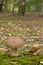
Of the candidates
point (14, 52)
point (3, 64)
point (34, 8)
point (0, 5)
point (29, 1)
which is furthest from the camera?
point (34, 8)

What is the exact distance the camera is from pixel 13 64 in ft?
13.0

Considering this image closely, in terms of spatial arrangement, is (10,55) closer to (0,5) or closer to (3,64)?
(3,64)

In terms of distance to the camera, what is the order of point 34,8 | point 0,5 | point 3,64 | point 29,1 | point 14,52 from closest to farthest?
point 3,64 < point 14,52 < point 0,5 < point 29,1 < point 34,8

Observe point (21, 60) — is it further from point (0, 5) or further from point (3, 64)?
point (0, 5)

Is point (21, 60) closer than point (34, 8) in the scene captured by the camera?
Yes

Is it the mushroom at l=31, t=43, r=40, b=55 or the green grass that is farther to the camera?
the mushroom at l=31, t=43, r=40, b=55

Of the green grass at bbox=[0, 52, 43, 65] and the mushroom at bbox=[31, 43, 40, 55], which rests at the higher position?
the mushroom at bbox=[31, 43, 40, 55]

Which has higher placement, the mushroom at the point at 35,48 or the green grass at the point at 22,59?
the mushroom at the point at 35,48

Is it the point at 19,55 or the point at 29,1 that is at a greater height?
the point at 19,55

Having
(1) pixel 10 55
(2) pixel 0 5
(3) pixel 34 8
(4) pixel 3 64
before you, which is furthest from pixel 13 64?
(3) pixel 34 8

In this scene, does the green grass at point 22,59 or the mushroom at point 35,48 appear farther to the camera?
the mushroom at point 35,48

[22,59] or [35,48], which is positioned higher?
[35,48]

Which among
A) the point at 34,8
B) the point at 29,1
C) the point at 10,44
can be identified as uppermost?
the point at 10,44

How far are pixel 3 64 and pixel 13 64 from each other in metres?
0.17
